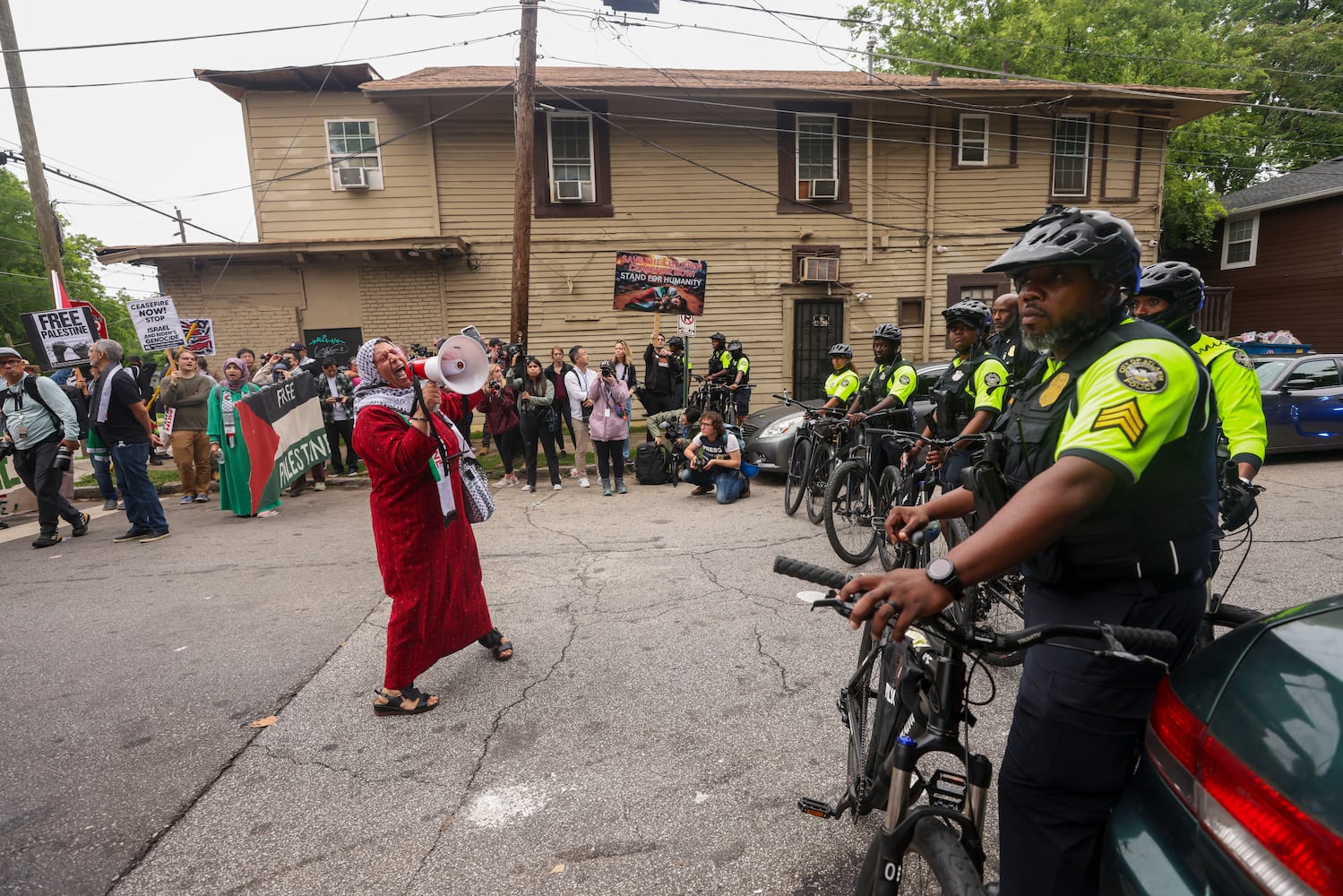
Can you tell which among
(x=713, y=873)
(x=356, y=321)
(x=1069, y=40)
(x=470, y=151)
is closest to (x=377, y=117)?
(x=470, y=151)

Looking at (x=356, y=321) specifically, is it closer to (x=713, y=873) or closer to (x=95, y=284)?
(x=713, y=873)

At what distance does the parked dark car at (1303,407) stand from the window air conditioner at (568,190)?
11.9 metres

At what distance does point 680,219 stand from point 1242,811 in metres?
14.9

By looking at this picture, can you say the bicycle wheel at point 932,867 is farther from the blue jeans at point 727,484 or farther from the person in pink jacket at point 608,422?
the person in pink jacket at point 608,422

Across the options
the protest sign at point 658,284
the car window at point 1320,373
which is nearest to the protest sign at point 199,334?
the protest sign at point 658,284

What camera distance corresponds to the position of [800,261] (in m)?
15.2

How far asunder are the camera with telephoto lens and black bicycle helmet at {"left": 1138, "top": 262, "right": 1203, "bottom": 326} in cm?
950

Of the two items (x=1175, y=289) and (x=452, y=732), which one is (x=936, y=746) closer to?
(x=452, y=732)

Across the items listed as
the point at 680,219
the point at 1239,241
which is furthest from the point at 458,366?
the point at 1239,241

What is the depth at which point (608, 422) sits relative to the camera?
29.9ft

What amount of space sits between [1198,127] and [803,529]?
84.2 ft

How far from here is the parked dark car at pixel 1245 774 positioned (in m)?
0.99

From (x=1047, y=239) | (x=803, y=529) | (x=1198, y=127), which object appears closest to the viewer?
(x=1047, y=239)

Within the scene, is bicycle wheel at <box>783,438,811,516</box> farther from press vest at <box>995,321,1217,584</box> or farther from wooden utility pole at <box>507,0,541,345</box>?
press vest at <box>995,321,1217,584</box>
